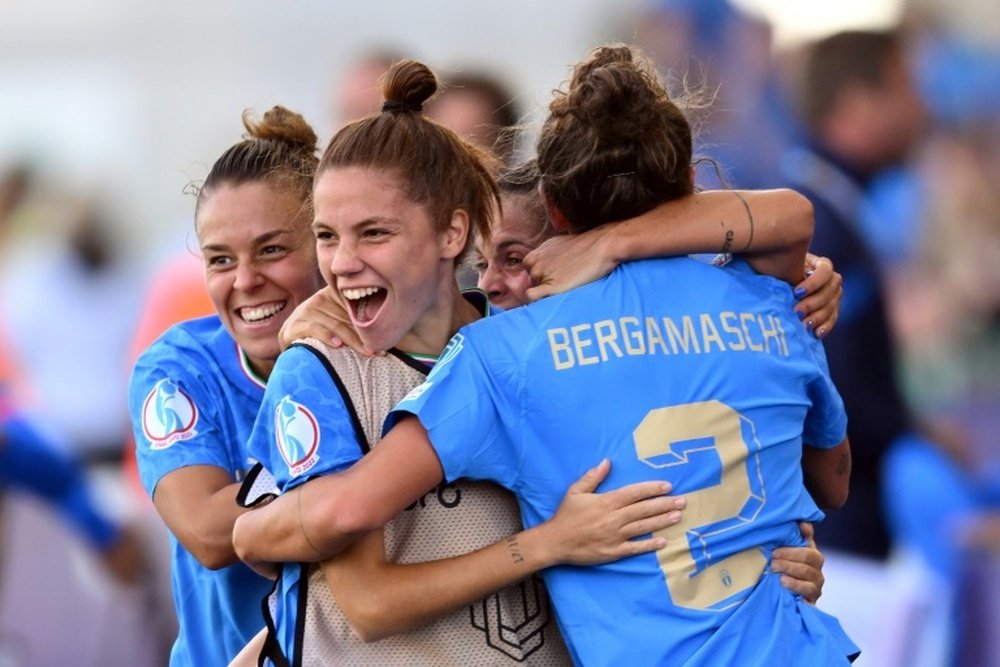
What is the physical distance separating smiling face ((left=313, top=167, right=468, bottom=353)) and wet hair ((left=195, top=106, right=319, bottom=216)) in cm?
46

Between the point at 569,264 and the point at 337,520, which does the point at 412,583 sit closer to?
the point at 337,520

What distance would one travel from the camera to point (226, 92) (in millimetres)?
5410

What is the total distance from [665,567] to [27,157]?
13.3ft

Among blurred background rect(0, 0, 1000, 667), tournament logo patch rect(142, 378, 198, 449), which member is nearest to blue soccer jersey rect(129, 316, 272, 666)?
tournament logo patch rect(142, 378, 198, 449)

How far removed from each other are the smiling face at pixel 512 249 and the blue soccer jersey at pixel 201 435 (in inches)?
17.6

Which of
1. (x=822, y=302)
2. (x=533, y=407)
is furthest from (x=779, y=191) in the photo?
(x=533, y=407)

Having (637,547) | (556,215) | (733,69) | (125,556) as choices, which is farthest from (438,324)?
(125,556)

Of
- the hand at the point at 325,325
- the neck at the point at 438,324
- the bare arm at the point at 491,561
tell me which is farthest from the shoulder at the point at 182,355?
the bare arm at the point at 491,561

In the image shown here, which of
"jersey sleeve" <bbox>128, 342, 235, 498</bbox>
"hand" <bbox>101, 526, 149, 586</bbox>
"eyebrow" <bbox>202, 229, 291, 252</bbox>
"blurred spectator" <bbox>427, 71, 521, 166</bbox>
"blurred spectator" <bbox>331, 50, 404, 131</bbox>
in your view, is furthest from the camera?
"hand" <bbox>101, 526, 149, 586</bbox>

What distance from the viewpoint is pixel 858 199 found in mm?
4918

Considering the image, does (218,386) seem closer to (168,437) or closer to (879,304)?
(168,437)

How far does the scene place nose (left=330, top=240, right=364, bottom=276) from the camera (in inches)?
85.7

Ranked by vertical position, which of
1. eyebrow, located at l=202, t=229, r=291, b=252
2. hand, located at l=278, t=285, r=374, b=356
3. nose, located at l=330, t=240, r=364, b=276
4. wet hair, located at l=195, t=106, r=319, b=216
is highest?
wet hair, located at l=195, t=106, r=319, b=216

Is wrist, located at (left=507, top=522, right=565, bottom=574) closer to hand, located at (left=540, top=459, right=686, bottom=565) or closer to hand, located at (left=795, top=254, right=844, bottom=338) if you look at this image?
hand, located at (left=540, top=459, right=686, bottom=565)
